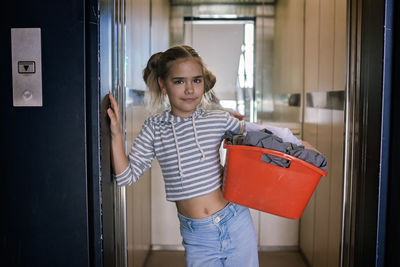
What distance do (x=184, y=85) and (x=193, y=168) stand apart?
0.34 meters

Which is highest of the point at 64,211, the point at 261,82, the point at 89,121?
the point at 261,82

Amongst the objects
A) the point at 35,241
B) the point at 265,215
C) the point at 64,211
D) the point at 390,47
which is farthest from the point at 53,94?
the point at 265,215

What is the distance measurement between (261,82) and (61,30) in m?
2.52

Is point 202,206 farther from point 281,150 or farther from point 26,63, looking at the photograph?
point 26,63

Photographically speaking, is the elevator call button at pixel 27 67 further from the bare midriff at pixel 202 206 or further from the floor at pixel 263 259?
the floor at pixel 263 259

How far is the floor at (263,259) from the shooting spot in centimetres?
293

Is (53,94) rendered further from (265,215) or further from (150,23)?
(265,215)

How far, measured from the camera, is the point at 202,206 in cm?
165

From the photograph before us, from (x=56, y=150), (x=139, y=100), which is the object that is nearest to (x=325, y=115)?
(x=139, y=100)

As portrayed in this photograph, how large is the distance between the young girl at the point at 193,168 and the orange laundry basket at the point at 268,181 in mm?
149

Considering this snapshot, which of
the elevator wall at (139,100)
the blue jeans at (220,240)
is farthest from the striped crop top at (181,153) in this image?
the elevator wall at (139,100)

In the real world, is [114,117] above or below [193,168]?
above

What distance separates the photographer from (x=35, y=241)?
150cm

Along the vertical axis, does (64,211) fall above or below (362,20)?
below
